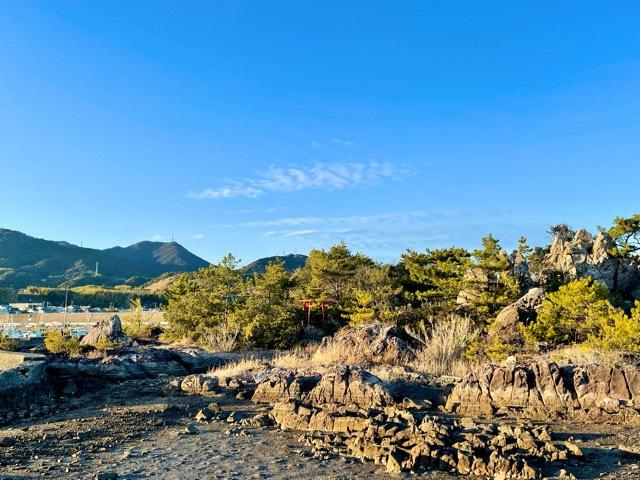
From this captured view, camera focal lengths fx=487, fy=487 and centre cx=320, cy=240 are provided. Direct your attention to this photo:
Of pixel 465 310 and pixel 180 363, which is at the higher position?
pixel 465 310

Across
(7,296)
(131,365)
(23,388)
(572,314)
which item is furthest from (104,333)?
(7,296)

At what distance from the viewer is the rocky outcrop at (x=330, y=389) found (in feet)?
37.4

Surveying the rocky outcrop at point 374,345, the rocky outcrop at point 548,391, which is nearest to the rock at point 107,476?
the rocky outcrop at point 548,391

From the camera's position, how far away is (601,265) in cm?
2258

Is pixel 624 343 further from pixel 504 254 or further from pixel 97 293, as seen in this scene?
pixel 97 293

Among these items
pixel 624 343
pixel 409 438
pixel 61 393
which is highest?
pixel 624 343

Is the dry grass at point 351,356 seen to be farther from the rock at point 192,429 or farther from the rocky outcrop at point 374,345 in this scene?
the rock at point 192,429

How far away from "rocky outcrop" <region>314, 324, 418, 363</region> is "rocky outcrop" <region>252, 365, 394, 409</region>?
4.58 metres

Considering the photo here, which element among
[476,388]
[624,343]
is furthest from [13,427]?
[624,343]

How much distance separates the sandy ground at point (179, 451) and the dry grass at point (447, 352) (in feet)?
19.8

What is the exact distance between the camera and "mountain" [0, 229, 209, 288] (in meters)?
110

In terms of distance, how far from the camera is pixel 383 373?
13953mm

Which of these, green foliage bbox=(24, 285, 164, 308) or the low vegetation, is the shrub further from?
green foliage bbox=(24, 285, 164, 308)

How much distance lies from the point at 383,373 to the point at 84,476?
893 centimetres
